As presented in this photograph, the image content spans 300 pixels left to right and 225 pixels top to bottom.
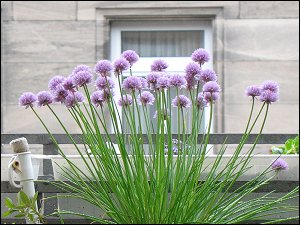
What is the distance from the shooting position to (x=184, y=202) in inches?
45.2

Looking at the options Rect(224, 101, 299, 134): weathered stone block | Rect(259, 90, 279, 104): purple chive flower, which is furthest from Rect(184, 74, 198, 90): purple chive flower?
Rect(224, 101, 299, 134): weathered stone block

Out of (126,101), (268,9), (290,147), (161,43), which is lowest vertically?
(290,147)

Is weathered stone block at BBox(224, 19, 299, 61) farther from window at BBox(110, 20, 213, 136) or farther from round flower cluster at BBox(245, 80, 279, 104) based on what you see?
round flower cluster at BBox(245, 80, 279, 104)

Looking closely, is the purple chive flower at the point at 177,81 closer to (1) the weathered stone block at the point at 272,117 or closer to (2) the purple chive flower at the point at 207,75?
(2) the purple chive flower at the point at 207,75

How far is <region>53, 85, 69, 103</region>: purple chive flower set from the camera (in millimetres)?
1204

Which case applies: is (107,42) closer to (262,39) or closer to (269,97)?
(262,39)

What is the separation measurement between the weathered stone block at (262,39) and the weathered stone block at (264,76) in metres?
0.04

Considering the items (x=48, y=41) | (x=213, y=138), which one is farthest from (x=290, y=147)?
(x=48, y=41)

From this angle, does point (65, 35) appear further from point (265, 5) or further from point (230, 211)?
point (230, 211)

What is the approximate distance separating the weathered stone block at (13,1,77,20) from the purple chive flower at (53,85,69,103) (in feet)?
9.99

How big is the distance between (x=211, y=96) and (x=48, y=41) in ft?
10.3

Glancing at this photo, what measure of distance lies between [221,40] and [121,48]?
556mm

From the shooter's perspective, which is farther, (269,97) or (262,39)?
(262,39)

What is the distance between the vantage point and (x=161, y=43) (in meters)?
4.14
